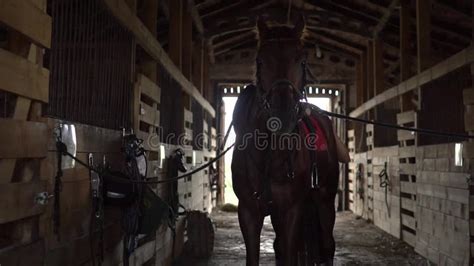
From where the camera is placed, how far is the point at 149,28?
498 centimetres

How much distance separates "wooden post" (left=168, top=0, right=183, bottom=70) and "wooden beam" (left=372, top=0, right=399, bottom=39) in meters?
3.41

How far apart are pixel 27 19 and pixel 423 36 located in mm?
5241

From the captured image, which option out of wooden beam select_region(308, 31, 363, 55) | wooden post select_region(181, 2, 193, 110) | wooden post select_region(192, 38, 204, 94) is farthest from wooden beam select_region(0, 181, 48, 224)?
wooden beam select_region(308, 31, 363, 55)

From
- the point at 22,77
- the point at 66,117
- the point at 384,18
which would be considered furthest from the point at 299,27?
the point at 384,18

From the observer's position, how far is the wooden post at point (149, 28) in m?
4.70

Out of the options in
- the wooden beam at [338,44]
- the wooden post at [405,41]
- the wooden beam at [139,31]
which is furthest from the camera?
the wooden beam at [338,44]

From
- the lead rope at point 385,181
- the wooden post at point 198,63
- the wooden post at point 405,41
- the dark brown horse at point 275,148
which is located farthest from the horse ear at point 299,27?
the wooden post at point 198,63

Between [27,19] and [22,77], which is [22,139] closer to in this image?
[22,77]

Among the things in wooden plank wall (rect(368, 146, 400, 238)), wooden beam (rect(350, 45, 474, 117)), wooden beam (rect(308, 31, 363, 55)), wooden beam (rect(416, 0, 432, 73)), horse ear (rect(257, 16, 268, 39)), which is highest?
wooden beam (rect(308, 31, 363, 55))

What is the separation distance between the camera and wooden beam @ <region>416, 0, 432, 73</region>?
20.0 ft

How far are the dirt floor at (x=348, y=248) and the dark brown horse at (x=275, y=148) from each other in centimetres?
271

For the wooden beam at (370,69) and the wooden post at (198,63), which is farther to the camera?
the wooden beam at (370,69)

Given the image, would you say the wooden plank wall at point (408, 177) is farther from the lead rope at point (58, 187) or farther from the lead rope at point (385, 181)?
the lead rope at point (58, 187)

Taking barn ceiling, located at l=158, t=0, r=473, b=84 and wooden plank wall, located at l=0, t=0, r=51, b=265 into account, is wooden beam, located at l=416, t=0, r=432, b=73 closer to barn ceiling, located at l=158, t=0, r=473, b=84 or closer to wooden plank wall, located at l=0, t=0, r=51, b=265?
barn ceiling, located at l=158, t=0, r=473, b=84
